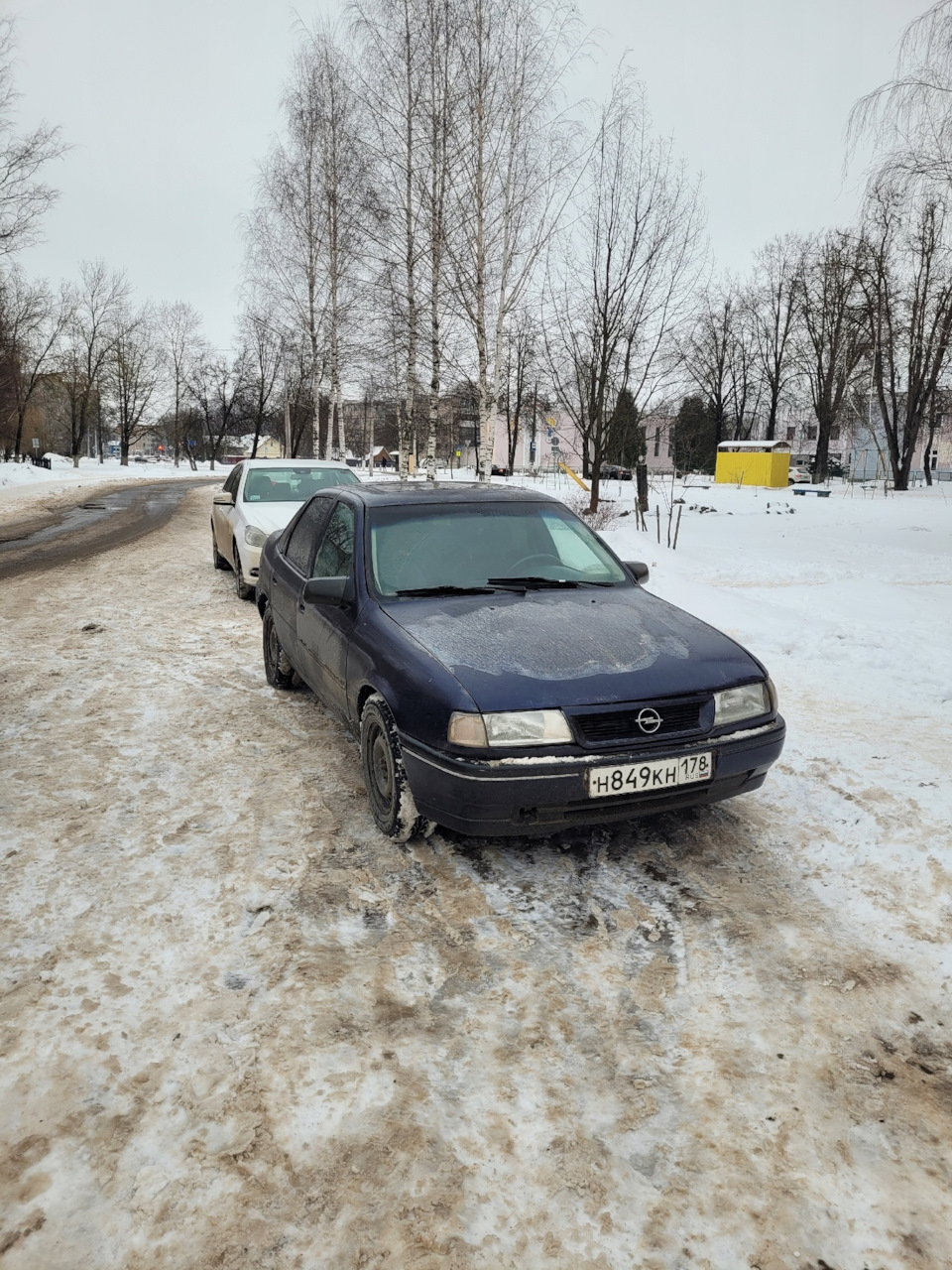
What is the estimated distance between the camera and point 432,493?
4.70 metres

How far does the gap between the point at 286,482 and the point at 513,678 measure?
22.9 feet

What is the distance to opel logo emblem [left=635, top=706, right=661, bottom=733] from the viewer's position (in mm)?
3070

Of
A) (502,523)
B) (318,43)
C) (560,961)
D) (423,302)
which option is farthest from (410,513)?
(318,43)

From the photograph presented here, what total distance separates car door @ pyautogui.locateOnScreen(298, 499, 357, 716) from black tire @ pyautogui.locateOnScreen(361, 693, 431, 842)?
41 centimetres

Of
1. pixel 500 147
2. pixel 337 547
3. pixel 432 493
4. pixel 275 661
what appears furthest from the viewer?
pixel 500 147

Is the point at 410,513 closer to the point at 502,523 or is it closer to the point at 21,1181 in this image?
the point at 502,523

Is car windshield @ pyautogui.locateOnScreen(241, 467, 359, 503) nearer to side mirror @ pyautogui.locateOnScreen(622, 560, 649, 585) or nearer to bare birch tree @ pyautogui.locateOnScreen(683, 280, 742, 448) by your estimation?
side mirror @ pyautogui.locateOnScreen(622, 560, 649, 585)

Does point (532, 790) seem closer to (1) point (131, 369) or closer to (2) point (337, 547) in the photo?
(2) point (337, 547)

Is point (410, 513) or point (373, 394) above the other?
point (373, 394)

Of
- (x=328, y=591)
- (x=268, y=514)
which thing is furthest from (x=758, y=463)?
(x=328, y=591)

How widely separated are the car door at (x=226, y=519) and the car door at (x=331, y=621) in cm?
461

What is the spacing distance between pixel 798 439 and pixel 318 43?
261 ft

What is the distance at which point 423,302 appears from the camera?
71.6 feet

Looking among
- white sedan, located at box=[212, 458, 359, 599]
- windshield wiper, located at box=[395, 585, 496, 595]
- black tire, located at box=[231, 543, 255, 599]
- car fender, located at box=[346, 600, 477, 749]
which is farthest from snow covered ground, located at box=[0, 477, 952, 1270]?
black tire, located at box=[231, 543, 255, 599]
